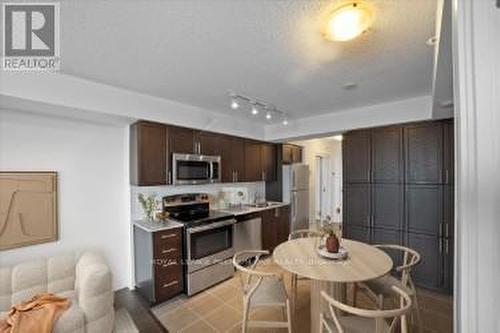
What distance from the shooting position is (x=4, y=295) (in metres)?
2.08

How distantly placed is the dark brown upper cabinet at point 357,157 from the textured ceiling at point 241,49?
0.79 meters

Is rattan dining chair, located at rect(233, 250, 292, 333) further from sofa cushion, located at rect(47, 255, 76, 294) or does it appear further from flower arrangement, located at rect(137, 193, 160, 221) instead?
sofa cushion, located at rect(47, 255, 76, 294)

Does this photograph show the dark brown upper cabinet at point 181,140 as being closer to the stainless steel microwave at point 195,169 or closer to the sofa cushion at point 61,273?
the stainless steel microwave at point 195,169

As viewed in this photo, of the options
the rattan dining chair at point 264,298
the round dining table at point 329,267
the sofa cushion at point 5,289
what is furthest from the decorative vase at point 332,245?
the sofa cushion at point 5,289

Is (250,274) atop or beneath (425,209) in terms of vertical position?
beneath

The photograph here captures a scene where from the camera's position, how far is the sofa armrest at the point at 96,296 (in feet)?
6.80

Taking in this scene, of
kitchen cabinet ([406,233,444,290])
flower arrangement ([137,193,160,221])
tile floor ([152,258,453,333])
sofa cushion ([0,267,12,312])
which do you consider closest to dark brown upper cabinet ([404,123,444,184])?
kitchen cabinet ([406,233,444,290])

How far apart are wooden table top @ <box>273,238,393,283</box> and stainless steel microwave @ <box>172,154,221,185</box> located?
1.63 metres

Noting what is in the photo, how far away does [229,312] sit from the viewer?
2.59 m

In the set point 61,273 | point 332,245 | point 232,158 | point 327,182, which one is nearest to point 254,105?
point 232,158

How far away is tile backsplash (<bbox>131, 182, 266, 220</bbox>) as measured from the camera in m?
3.20

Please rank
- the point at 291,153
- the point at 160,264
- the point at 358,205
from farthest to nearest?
the point at 291,153
the point at 358,205
the point at 160,264

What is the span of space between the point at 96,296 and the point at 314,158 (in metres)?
5.54

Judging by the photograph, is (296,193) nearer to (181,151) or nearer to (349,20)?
(181,151)
